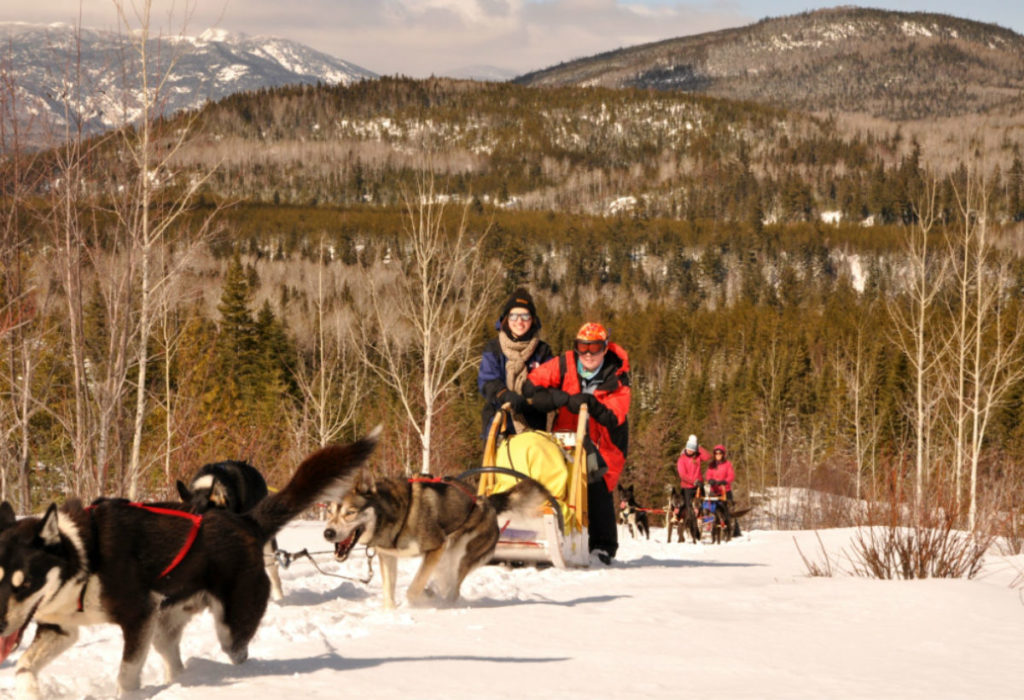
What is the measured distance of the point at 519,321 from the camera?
28.1 feet

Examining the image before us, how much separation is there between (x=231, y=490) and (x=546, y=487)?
9.36 feet

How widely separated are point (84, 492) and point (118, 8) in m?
4.09

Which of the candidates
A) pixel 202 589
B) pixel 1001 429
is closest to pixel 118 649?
pixel 202 589

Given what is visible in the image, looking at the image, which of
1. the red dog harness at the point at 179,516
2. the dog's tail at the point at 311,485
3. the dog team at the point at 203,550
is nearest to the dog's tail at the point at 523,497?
the dog team at the point at 203,550

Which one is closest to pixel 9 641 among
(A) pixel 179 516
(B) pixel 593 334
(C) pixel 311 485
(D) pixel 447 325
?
(A) pixel 179 516

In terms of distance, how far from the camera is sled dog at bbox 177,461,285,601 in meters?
4.94

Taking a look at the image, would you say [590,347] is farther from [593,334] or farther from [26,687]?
[26,687]

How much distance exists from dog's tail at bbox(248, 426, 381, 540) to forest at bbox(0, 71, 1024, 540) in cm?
353

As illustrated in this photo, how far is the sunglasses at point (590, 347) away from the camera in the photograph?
844cm

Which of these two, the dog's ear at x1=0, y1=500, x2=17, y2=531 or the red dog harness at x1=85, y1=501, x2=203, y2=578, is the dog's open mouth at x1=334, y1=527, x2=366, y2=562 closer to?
the red dog harness at x1=85, y1=501, x2=203, y2=578

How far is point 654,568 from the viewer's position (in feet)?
28.7

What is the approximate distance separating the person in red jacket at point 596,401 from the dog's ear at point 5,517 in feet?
16.7

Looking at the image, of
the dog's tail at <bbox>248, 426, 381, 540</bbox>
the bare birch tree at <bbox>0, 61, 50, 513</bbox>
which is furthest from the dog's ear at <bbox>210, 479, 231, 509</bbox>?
the bare birch tree at <bbox>0, 61, 50, 513</bbox>

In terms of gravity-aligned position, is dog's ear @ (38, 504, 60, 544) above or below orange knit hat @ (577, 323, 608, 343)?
below
